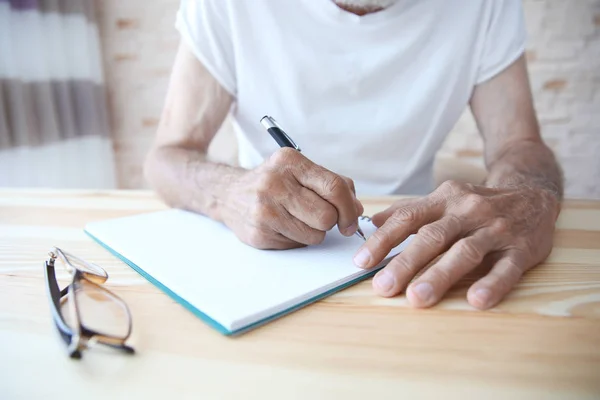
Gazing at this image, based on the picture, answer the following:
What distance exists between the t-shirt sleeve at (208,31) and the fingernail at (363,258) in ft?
2.21

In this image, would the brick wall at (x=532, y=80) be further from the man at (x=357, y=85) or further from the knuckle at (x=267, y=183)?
the knuckle at (x=267, y=183)

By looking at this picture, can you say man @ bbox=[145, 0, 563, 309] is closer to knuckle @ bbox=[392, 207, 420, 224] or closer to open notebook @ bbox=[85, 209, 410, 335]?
open notebook @ bbox=[85, 209, 410, 335]

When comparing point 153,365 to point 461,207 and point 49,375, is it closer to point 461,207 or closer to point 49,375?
point 49,375

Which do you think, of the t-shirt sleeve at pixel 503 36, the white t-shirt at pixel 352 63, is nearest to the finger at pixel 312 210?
the white t-shirt at pixel 352 63

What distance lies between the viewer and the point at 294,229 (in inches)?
19.7

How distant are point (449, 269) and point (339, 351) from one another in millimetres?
159

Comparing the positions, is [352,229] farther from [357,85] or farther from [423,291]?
[357,85]

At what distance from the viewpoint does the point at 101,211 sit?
752 mm

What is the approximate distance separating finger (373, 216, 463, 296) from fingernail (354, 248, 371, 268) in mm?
27

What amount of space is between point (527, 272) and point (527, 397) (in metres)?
0.23

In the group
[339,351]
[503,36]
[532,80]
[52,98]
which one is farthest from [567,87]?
[52,98]

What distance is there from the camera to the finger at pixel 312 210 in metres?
0.49

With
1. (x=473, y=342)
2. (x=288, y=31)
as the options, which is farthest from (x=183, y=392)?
(x=288, y=31)

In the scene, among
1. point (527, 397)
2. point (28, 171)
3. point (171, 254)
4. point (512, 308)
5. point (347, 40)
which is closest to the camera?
point (527, 397)
